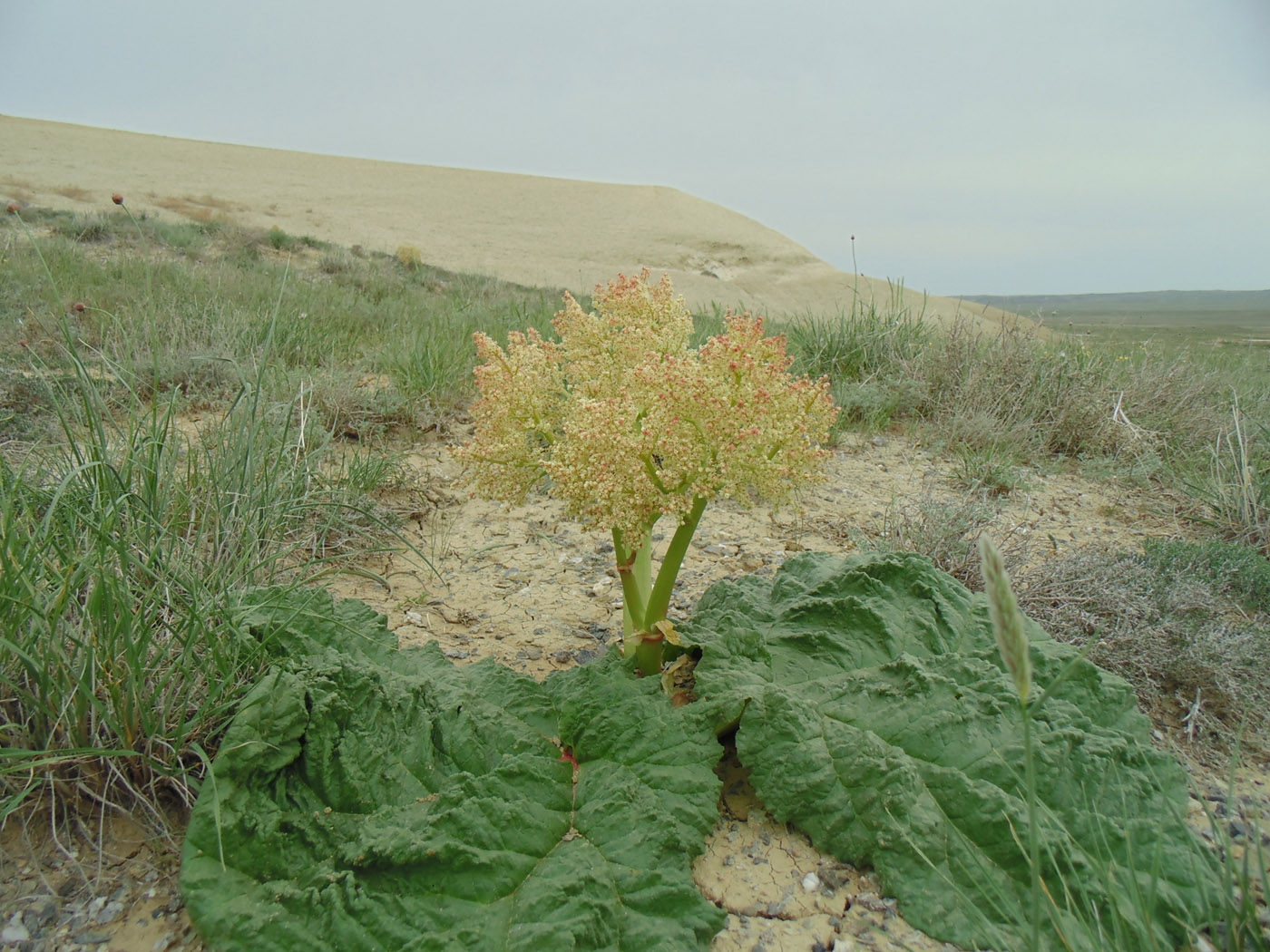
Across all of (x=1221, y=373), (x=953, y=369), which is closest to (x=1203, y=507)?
(x=953, y=369)

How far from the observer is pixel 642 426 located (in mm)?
1662

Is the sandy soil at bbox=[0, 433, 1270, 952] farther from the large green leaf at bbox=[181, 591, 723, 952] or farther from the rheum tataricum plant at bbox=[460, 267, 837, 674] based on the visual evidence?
the rheum tataricum plant at bbox=[460, 267, 837, 674]

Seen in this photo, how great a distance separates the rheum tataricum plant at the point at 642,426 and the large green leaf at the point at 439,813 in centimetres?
41

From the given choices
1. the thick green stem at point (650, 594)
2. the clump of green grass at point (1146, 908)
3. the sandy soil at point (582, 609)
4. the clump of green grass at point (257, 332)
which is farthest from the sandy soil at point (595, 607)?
the clump of green grass at point (257, 332)

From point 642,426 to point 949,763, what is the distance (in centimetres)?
104

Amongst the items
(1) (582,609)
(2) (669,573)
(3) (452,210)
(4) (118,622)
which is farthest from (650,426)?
(3) (452,210)

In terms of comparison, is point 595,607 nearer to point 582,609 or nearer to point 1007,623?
point 582,609

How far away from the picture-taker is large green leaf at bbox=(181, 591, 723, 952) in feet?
4.17

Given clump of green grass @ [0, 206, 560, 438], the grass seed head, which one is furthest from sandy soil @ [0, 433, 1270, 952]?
the grass seed head

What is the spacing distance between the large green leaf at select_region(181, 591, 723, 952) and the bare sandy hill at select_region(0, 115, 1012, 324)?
12.4 m

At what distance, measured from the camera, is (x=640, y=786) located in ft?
5.11

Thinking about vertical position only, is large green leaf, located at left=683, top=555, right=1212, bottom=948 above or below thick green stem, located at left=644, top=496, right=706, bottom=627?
below

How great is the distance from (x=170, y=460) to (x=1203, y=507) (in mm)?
4734

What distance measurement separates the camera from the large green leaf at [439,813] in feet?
4.17
